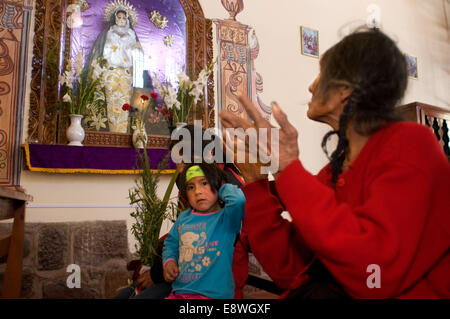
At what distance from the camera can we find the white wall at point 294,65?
12.3 feet

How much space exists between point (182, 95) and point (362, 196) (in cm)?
360

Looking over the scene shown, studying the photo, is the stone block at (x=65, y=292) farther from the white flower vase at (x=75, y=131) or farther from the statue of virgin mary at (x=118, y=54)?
Answer: the statue of virgin mary at (x=118, y=54)

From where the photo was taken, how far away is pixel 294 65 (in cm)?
539

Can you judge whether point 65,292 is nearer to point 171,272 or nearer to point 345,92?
point 171,272

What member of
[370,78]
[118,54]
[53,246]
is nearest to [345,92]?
[370,78]

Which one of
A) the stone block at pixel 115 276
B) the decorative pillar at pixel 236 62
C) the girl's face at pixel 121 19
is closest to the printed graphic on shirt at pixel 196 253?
the stone block at pixel 115 276

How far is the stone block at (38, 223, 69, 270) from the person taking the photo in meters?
3.38

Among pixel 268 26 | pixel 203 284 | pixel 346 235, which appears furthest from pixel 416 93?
pixel 346 235

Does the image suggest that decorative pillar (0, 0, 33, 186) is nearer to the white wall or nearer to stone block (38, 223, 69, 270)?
the white wall

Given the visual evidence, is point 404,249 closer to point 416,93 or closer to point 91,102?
point 91,102

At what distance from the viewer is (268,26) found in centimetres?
527

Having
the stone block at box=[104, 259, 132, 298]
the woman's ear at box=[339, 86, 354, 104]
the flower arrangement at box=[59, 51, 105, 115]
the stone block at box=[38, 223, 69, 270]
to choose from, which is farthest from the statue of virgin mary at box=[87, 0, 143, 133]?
the woman's ear at box=[339, 86, 354, 104]

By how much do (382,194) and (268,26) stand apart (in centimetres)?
492

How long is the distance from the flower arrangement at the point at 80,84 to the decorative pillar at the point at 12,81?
1.50ft
